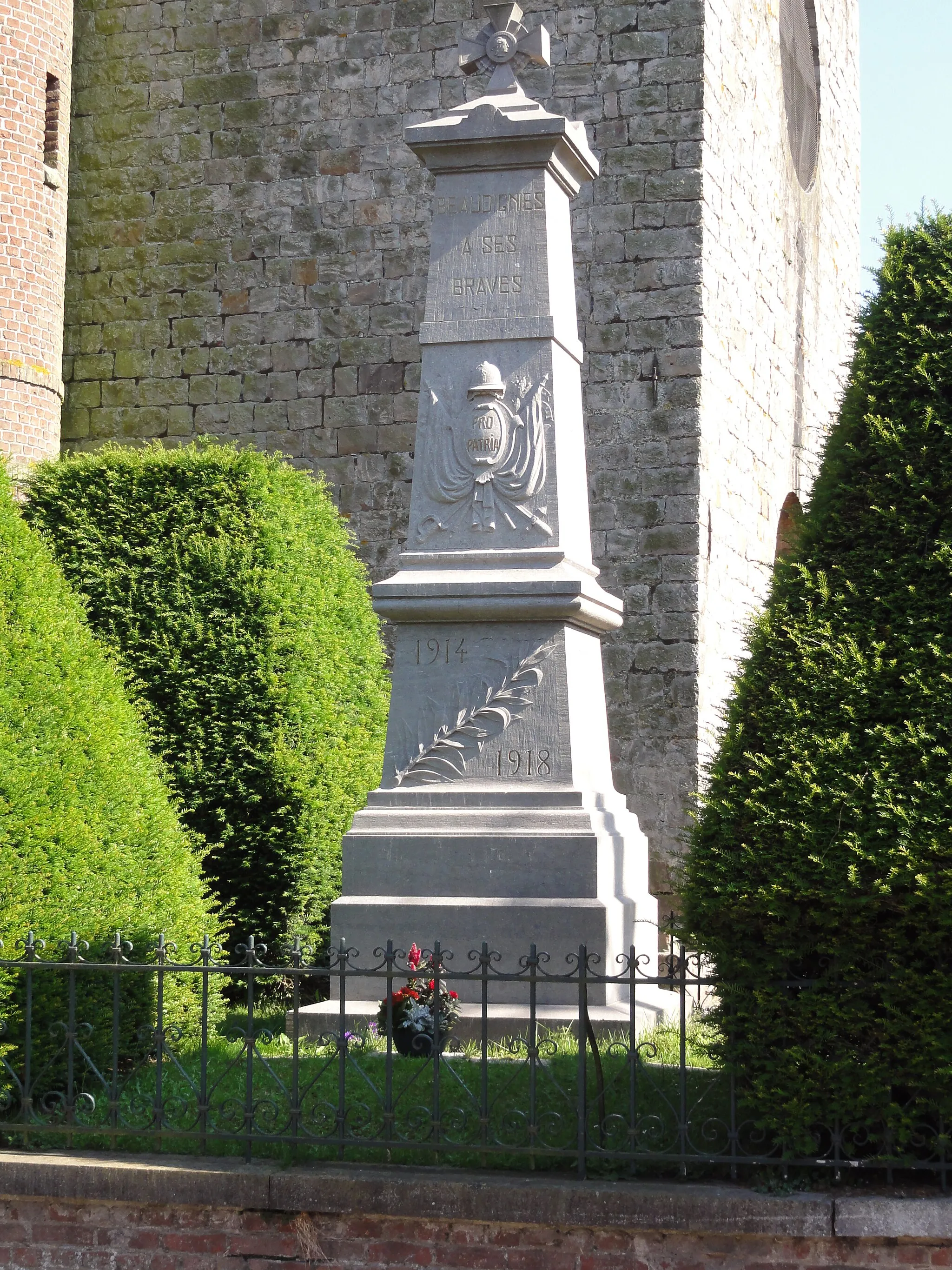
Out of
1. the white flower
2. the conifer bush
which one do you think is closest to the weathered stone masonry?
the white flower

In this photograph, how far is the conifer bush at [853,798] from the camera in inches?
162

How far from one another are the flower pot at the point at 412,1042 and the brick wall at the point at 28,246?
23.3ft

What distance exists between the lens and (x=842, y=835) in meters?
Answer: 4.17

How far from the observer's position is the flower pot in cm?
532

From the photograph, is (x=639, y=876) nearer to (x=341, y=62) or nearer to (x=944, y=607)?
(x=944, y=607)

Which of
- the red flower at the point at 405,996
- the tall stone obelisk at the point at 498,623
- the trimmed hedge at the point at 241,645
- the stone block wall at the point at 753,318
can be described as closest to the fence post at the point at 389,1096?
the red flower at the point at 405,996

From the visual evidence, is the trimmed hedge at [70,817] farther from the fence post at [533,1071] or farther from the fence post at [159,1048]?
the fence post at [533,1071]

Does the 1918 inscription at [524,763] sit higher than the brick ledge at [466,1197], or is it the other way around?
the 1918 inscription at [524,763]

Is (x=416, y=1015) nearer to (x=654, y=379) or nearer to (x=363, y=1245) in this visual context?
(x=363, y=1245)

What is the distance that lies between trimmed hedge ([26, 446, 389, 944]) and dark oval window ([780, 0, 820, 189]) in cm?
721

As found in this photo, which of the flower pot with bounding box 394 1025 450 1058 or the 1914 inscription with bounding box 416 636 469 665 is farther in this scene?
the 1914 inscription with bounding box 416 636 469 665

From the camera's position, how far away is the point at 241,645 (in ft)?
26.5

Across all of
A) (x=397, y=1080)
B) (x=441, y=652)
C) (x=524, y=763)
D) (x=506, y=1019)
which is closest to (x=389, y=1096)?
(x=397, y=1080)

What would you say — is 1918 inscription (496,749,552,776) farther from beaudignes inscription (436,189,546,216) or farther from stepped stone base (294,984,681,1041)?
beaudignes inscription (436,189,546,216)
